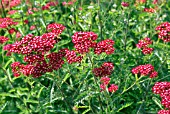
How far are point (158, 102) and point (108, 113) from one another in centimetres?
74

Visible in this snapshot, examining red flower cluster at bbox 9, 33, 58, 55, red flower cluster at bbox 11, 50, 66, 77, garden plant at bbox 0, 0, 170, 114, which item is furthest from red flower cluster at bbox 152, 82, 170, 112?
red flower cluster at bbox 9, 33, 58, 55

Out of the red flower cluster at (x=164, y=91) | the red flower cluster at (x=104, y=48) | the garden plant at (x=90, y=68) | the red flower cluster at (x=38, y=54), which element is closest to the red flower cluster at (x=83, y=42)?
the garden plant at (x=90, y=68)

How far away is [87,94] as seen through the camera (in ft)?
13.8

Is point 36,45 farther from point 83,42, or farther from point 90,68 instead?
point 90,68

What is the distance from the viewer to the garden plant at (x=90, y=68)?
3648 mm

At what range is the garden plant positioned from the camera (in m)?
3.65

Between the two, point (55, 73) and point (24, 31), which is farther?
point (24, 31)

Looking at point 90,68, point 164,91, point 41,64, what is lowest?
point 164,91

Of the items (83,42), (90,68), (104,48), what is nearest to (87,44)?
(83,42)

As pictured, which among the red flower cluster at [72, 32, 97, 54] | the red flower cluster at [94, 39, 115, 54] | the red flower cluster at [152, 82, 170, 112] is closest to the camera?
the red flower cluster at [152, 82, 170, 112]

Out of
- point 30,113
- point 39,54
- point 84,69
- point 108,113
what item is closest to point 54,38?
point 39,54

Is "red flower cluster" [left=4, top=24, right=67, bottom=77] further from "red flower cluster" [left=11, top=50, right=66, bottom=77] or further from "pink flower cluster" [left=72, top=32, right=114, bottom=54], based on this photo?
"pink flower cluster" [left=72, top=32, right=114, bottom=54]

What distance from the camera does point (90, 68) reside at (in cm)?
404

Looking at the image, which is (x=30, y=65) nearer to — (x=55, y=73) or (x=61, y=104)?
(x=55, y=73)
